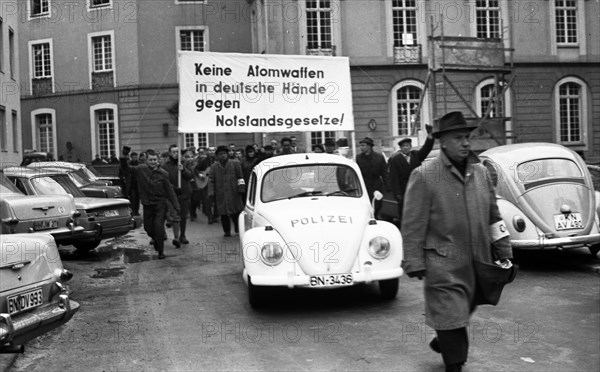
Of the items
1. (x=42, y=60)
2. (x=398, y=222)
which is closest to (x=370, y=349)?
(x=398, y=222)

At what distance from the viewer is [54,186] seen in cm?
1322

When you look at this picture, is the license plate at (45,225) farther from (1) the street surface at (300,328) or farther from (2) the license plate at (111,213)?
(2) the license plate at (111,213)

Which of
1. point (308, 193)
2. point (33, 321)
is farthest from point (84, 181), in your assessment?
point (33, 321)

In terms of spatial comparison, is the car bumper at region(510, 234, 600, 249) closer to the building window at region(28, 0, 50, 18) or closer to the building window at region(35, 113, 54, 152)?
the building window at region(35, 113, 54, 152)

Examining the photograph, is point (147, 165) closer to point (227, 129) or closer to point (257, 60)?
point (227, 129)

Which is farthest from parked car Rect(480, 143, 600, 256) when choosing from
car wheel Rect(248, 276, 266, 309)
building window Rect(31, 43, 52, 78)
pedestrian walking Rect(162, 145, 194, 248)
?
building window Rect(31, 43, 52, 78)

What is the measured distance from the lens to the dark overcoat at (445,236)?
5.20m

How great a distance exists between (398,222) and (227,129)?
3790 mm

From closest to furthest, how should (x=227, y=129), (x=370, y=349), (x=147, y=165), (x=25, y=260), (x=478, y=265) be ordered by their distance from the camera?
1. (x=478, y=265)
2. (x=25, y=260)
3. (x=370, y=349)
4. (x=147, y=165)
5. (x=227, y=129)

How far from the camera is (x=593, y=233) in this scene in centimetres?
1030

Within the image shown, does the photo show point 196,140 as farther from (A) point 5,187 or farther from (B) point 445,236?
(B) point 445,236

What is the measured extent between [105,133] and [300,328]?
33678 mm

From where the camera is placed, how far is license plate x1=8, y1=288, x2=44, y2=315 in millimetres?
5672

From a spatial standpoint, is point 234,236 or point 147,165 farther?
point 234,236
